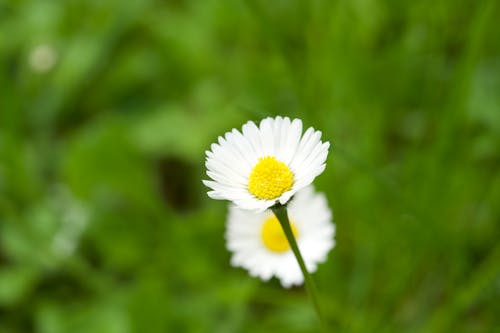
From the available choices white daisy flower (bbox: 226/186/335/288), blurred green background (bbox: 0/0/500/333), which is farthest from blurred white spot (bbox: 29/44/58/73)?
white daisy flower (bbox: 226/186/335/288)

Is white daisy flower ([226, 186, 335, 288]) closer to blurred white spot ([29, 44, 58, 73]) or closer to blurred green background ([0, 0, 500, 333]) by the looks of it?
blurred green background ([0, 0, 500, 333])

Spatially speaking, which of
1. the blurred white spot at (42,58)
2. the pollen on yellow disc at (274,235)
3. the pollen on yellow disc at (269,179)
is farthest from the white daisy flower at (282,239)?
the blurred white spot at (42,58)

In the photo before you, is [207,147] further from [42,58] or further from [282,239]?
[282,239]

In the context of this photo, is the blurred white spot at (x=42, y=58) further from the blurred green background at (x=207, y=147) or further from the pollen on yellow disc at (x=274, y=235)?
the pollen on yellow disc at (x=274, y=235)

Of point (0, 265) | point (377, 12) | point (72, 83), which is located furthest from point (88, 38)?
point (377, 12)

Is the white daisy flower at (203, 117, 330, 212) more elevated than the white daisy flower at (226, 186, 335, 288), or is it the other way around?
the white daisy flower at (226, 186, 335, 288)

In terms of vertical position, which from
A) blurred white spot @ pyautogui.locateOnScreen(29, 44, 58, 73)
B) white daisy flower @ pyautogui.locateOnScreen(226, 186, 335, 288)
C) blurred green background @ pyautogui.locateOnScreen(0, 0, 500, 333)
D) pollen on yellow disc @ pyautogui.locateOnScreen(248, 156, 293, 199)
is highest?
A: blurred white spot @ pyautogui.locateOnScreen(29, 44, 58, 73)

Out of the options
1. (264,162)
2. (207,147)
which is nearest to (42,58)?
(207,147)
